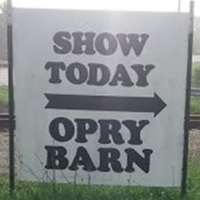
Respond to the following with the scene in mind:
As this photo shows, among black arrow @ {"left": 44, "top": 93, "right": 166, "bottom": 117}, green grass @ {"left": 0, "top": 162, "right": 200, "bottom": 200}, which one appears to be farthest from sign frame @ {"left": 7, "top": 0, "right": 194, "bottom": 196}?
black arrow @ {"left": 44, "top": 93, "right": 166, "bottom": 117}

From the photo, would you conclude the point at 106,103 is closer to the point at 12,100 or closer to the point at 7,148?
the point at 12,100

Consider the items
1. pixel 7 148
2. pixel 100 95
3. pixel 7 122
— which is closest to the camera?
pixel 100 95

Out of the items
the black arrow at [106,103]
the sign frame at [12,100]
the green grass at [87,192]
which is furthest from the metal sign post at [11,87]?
the black arrow at [106,103]

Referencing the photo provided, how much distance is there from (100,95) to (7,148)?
4.44 metres

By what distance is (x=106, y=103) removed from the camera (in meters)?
4.86

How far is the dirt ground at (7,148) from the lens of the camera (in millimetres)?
7383

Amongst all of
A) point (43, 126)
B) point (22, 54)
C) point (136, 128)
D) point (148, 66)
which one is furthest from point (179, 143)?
point (22, 54)

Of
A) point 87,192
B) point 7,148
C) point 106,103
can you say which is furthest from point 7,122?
point 106,103

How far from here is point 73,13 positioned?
4.78 m

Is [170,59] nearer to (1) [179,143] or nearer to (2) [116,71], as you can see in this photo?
(2) [116,71]

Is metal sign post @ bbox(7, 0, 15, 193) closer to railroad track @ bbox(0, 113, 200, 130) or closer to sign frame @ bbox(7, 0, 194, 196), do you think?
sign frame @ bbox(7, 0, 194, 196)

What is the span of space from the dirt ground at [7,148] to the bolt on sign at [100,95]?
86.6 inches

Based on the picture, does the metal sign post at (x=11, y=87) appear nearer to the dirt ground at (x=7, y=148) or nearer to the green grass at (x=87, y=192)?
the green grass at (x=87, y=192)

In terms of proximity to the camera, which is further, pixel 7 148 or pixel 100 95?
pixel 7 148
